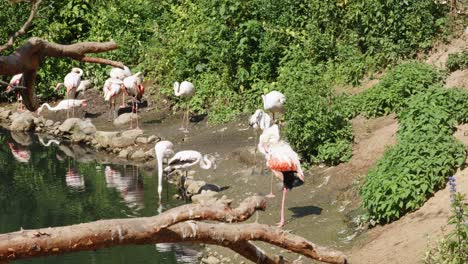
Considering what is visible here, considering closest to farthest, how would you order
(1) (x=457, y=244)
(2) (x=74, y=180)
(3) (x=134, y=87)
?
(1) (x=457, y=244)
(2) (x=74, y=180)
(3) (x=134, y=87)

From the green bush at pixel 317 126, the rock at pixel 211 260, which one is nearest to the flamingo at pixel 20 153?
the green bush at pixel 317 126

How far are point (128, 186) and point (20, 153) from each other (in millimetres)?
4528

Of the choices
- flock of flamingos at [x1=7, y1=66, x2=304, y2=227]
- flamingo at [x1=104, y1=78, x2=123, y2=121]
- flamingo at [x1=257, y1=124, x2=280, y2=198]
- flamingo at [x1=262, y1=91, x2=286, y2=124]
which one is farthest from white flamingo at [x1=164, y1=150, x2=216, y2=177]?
flamingo at [x1=104, y1=78, x2=123, y2=121]

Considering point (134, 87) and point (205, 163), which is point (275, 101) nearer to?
point (205, 163)

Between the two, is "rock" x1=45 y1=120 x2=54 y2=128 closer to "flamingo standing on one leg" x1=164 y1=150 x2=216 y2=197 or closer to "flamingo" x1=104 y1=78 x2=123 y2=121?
"flamingo" x1=104 y1=78 x2=123 y2=121

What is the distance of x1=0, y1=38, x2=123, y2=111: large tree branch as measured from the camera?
14.4 ft

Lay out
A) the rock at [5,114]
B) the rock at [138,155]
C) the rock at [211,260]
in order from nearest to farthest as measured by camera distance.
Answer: the rock at [211,260] < the rock at [138,155] < the rock at [5,114]

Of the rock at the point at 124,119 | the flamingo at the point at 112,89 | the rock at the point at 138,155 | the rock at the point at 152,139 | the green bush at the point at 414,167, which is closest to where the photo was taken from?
the green bush at the point at 414,167

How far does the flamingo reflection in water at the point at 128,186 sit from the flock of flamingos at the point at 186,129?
494mm

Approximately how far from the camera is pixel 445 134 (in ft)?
36.8

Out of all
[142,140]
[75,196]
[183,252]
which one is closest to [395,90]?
[183,252]

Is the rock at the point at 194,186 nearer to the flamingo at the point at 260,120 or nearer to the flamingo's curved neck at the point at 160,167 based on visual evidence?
the flamingo's curved neck at the point at 160,167

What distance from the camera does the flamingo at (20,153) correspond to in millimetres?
18231

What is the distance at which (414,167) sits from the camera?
34.4 ft
